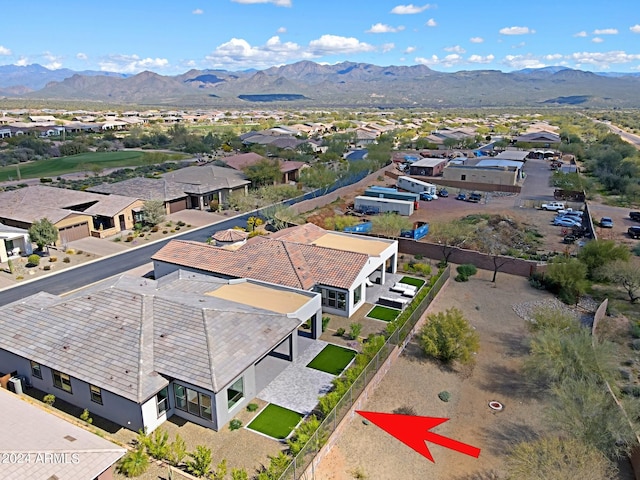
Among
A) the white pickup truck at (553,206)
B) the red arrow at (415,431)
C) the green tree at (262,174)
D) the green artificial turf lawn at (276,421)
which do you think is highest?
the green tree at (262,174)

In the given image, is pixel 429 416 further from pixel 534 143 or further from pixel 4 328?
pixel 534 143

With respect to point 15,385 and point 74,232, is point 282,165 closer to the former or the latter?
point 74,232

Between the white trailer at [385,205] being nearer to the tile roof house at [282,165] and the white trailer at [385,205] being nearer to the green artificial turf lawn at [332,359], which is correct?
the tile roof house at [282,165]

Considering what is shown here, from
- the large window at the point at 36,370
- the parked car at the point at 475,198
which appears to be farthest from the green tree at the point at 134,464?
the parked car at the point at 475,198

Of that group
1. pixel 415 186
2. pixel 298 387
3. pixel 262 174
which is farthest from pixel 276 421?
pixel 415 186

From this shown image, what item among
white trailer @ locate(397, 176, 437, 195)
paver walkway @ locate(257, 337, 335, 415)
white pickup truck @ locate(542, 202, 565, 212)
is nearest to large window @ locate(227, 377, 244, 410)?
paver walkway @ locate(257, 337, 335, 415)

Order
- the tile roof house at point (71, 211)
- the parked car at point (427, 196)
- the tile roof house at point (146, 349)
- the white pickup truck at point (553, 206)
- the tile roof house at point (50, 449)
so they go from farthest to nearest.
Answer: the parked car at point (427, 196) < the white pickup truck at point (553, 206) < the tile roof house at point (71, 211) < the tile roof house at point (146, 349) < the tile roof house at point (50, 449)

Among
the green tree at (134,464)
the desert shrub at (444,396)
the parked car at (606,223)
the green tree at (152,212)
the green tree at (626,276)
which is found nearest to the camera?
the green tree at (134,464)
